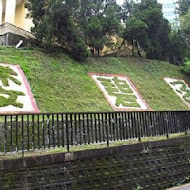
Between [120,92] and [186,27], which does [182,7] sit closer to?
[186,27]

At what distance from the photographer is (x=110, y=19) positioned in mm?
18469

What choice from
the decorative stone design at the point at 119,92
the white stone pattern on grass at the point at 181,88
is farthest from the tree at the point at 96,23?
the white stone pattern on grass at the point at 181,88

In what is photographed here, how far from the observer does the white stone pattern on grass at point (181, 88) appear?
56.3ft

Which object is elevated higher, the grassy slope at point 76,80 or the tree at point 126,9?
the tree at point 126,9

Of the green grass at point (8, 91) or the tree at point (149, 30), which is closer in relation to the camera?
the green grass at point (8, 91)

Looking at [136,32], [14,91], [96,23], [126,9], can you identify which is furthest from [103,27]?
[14,91]

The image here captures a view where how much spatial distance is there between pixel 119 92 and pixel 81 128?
9755mm

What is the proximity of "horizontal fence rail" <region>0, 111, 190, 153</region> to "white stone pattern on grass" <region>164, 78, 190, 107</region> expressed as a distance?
10.9 m

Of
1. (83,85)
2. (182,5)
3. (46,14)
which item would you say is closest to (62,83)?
(83,85)

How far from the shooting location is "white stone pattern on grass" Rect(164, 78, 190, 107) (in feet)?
56.3

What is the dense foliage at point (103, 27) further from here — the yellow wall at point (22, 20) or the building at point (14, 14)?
the yellow wall at point (22, 20)

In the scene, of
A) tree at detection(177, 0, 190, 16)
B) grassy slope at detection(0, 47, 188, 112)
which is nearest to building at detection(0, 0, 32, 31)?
grassy slope at detection(0, 47, 188, 112)

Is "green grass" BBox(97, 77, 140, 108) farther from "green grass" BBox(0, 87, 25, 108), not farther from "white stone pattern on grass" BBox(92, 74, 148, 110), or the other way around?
"green grass" BBox(0, 87, 25, 108)

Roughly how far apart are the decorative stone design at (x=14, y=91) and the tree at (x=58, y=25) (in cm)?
372
